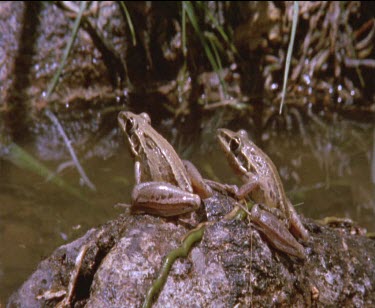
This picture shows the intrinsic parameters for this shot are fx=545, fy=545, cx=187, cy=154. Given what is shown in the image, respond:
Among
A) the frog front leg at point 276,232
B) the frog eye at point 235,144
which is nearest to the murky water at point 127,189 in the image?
the frog eye at point 235,144

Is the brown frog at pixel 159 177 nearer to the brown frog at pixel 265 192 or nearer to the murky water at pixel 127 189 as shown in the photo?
the brown frog at pixel 265 192

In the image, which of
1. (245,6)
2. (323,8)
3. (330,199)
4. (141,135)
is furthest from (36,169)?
(323,8)

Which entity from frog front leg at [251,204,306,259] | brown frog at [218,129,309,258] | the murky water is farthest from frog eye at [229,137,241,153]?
the murky water

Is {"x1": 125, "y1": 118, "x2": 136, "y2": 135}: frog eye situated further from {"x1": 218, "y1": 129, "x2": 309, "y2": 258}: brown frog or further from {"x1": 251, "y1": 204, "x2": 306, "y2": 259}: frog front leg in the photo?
{"x1": 251, "y1": 204, "x2": 306, "y2": 259}: frog front leg

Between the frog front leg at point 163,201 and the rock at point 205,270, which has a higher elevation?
the frog front leg at point 163,201

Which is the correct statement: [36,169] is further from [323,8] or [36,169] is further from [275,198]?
[323,8]

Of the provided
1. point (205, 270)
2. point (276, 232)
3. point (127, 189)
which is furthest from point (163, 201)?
point (127, 189)

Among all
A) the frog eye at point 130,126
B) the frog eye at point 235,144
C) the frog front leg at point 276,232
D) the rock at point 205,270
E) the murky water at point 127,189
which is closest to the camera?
the rock at point 205,270
